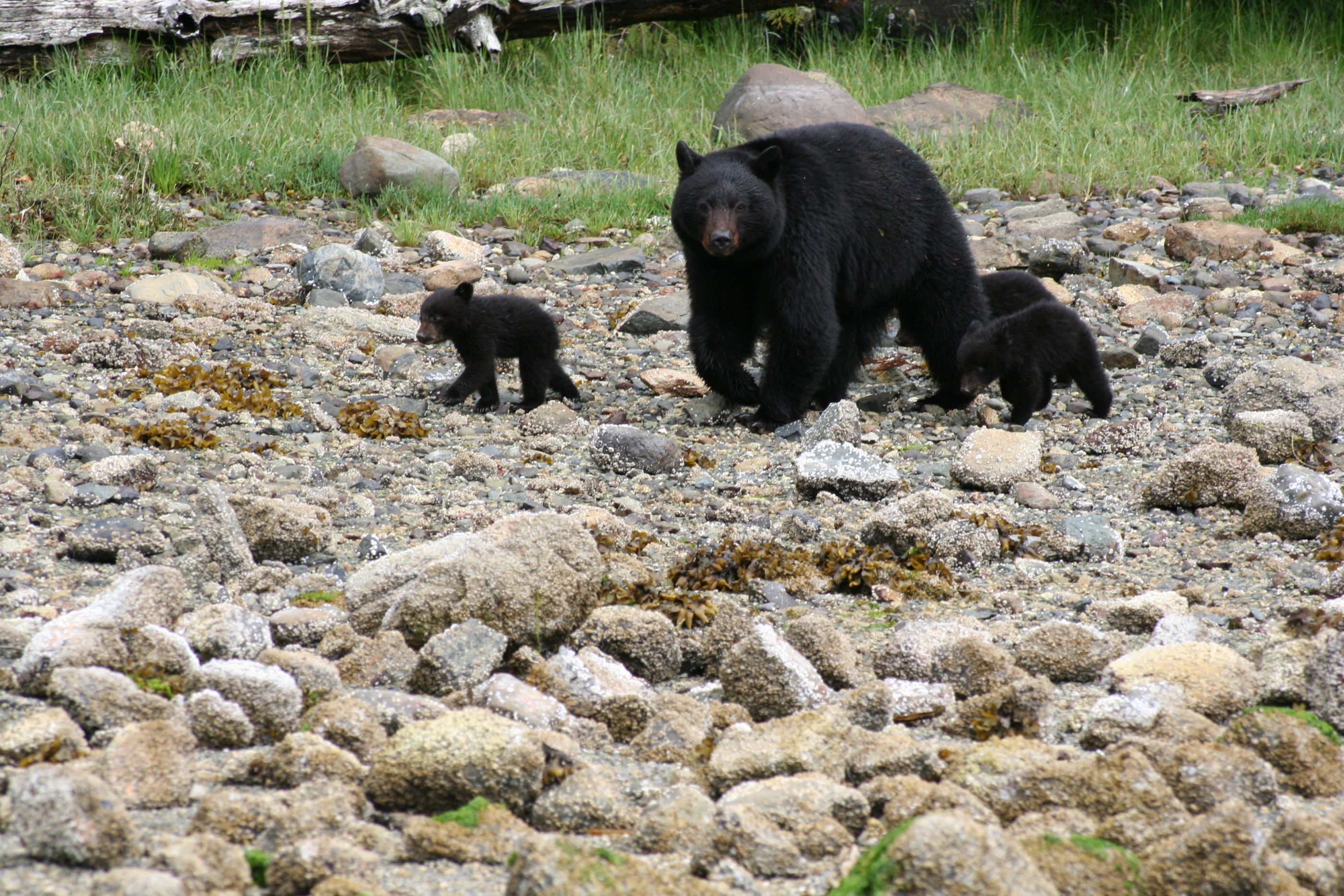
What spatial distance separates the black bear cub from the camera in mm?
5711

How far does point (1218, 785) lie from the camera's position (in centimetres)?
229

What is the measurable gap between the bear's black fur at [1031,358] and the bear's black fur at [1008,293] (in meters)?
0.84

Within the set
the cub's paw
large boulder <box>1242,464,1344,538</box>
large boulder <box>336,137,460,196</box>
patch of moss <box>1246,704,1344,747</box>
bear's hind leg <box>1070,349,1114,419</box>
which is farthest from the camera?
large boulder <box>336,137,460,196</box>

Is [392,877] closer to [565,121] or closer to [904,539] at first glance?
[904,539]

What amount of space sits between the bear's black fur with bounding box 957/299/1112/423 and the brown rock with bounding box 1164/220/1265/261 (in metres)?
2.96

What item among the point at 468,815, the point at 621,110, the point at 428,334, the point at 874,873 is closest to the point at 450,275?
the point at 428,334

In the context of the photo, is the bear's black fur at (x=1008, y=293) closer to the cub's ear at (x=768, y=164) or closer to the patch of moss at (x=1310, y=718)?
the cub's ear at (x=768, y=164)

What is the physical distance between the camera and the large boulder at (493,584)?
297 centimetres

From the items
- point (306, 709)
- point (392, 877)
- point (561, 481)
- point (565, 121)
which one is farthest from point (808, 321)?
point (565, 121)

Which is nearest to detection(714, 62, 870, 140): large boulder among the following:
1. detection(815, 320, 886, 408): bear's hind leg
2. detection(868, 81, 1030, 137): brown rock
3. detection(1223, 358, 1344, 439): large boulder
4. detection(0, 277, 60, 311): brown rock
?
detection(868, 81, 1030, 137): brown rock

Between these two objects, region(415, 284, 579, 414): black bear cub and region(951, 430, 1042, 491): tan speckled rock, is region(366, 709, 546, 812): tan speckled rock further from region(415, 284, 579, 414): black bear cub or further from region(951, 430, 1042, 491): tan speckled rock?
region(415, 284, 579, 414): black bear cub

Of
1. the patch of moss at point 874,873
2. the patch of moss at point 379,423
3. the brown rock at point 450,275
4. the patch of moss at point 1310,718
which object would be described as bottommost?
the patch of moss at point 1310,718

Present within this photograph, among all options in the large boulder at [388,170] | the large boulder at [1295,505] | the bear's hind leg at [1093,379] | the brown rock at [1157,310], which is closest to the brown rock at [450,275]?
the large boulder at [388,170]

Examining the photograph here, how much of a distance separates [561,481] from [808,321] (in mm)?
1709
